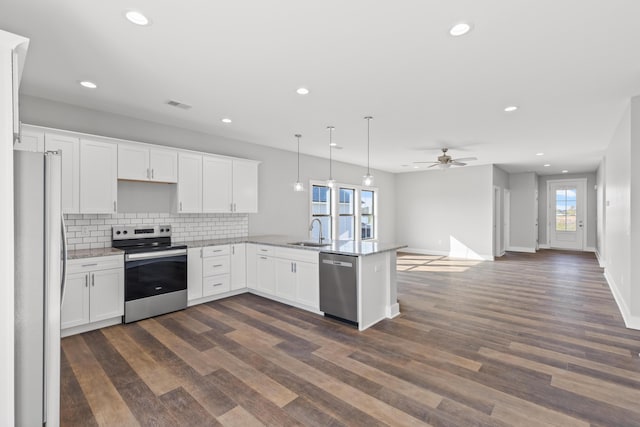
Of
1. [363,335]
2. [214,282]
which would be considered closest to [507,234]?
[363,335]

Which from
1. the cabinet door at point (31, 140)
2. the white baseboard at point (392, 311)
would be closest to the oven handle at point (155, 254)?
the cabinet door at point (31, 140)

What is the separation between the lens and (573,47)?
2.47 meters

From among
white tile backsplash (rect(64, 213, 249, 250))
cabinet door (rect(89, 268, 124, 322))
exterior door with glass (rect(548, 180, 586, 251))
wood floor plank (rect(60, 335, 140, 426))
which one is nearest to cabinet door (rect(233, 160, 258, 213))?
white tile backsplash (rect(64, 213, 249, 250))

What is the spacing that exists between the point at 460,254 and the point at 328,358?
721cm

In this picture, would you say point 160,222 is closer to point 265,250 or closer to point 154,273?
point 154,273

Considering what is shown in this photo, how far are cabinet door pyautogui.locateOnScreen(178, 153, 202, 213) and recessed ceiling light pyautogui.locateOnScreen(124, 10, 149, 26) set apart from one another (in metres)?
2.45

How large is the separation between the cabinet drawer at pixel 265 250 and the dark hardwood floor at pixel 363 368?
2.44 feet

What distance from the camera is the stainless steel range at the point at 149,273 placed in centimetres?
377

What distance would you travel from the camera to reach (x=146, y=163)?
4141 mm

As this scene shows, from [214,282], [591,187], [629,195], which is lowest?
[214,282]

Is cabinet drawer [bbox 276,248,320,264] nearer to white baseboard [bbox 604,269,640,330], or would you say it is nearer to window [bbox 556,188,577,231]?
white baseboard [bbox 604,269,640,330]

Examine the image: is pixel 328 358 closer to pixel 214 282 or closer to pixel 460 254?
pixel 214 282

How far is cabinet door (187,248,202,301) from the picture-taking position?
4348 millimetres

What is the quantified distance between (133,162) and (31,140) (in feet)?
3.22
